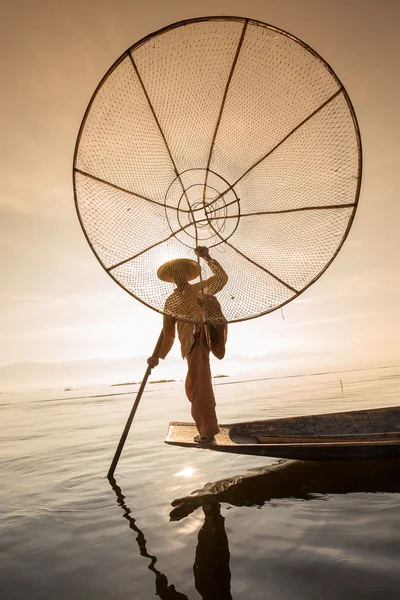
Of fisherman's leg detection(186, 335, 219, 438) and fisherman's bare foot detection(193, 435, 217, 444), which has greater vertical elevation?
fisherman's leg detection(186, 335, 219, 438)

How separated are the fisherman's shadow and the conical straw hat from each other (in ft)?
7.74

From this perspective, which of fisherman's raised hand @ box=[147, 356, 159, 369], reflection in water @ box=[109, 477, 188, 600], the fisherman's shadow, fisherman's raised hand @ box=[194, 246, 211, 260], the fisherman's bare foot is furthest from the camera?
fisherman's raised hand @ box=[147, 356, 159, 369]

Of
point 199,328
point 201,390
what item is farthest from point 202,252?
point 201,390

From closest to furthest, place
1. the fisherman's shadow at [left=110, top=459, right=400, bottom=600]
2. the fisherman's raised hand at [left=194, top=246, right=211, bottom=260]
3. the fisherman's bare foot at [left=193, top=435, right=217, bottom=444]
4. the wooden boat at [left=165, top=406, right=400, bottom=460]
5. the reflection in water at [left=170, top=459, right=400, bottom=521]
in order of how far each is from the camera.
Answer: the fisherman's shadow at [left=110, top=459, right=400, bottom=600] → the reflection in water at [left=170, top=459, right=400, bottom=521] → the wooden boat at [left=165, top=406, right=400, bottom=460] → the fisherman's raised hand at [left=194, top=246, right=211, bottom=260] → the fisherman's bare foot at [left=193, top=435, right=217, bottom=444]

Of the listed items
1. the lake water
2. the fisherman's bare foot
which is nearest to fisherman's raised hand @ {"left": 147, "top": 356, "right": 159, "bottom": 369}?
the fisherman's bare foot

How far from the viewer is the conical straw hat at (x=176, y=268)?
3775 mm

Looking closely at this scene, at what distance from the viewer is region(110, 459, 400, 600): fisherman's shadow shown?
2.07 metres

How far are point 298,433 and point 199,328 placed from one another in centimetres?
221

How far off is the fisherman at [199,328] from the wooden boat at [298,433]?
0.34 m

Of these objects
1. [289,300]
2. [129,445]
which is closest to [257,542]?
[289,300]

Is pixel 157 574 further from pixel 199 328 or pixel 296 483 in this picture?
pixel 199 328

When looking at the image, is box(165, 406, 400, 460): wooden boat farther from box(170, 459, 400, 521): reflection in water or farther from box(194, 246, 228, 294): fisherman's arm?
box(194, 246, 228, 294): fisherman's arm

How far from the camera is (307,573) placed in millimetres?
2014

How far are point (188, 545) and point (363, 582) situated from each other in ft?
3.92
